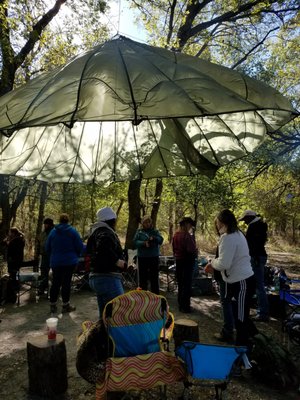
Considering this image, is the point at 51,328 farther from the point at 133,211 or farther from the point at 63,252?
the point at 133,211

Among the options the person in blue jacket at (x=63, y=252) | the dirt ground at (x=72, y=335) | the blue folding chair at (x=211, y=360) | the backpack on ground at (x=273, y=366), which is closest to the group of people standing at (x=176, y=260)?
the person in blue jacket at (x=63, y=252)

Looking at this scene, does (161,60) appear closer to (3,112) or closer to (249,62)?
(3,112)

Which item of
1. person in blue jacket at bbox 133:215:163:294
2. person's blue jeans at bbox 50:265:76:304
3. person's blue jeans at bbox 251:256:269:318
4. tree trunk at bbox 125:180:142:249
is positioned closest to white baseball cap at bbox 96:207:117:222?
person's blue jeans at bbox 50:265:76:304

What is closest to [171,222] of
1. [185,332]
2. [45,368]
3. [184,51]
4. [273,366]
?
[184,51]

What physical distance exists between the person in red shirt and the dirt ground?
1.47 feet

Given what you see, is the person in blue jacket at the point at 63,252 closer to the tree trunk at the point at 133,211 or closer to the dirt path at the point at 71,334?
the dirt path at the point at 71,334

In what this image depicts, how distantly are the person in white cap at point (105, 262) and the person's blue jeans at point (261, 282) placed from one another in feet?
8.61

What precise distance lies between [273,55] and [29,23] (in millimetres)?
10191

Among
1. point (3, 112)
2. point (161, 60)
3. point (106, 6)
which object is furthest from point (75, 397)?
point (106, 6)

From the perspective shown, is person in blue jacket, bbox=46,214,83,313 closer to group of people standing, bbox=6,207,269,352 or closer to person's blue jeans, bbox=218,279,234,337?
group of people standing, bbox=6,207,269,352

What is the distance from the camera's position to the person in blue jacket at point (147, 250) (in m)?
6.05

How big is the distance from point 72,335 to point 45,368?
1713 millimetres

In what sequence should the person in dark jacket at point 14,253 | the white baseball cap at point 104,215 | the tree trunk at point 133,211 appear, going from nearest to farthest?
the white baseball cap at point 104,215 → the person in dark jacket at point 14,253 → the tree trunk at point 133,211

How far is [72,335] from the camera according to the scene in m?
4.76
